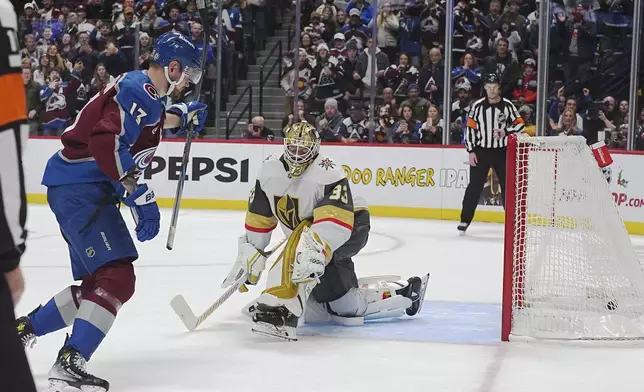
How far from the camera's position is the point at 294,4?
412 inches

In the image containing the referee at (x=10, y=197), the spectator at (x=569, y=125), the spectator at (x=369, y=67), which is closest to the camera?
the referee at (x=10, y=197)

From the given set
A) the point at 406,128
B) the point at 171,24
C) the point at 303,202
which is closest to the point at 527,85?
the point at 406,128

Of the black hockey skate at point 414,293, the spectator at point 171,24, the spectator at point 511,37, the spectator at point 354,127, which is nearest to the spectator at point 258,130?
the spectator at point 354,127

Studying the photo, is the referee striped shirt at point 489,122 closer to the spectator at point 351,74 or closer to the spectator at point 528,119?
the spectator at point 528,119

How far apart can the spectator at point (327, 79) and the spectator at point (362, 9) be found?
0.51 m

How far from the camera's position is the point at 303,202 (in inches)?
151

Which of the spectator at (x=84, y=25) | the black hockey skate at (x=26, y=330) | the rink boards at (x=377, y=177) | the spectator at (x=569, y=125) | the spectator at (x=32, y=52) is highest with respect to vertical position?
the spectator at (x=84, y=25)

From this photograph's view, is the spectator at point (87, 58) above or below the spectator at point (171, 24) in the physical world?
below

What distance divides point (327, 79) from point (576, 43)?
8.28ft

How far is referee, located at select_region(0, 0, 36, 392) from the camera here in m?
1.40

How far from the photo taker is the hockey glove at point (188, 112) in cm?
365

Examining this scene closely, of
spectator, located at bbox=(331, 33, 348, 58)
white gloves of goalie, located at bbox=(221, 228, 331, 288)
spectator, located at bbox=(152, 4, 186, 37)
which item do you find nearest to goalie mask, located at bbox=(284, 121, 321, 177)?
white gloves of goalie, located at bbox=(221, 228, 331, 288)

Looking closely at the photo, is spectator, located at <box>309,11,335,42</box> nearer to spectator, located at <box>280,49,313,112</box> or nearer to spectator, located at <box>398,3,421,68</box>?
spectator, located at <box>280,49,313,112</box>

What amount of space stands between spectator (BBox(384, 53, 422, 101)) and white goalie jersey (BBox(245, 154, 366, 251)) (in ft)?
19.5
